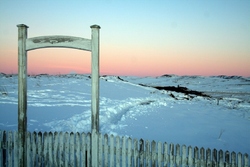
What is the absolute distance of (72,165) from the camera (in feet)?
16.7

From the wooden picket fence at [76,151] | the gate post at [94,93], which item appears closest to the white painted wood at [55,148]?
the wooden picket fence at [76,151]

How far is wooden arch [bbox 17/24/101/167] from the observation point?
4914 mm

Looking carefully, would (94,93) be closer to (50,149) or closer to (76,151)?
(76,151)

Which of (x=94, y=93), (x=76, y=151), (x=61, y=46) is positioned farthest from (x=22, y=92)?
(x=76, y=151)

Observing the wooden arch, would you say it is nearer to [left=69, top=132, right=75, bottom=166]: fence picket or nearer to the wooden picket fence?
the wooden picket fence

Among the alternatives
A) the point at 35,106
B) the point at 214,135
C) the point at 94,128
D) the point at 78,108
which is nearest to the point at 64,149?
the point at 94,128

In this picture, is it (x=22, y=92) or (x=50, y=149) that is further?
(x=22, y=92)

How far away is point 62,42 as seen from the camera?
198 inches

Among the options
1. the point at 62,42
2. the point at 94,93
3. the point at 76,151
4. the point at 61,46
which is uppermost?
the point at 62,42

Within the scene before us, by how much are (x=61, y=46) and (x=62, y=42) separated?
11 cm

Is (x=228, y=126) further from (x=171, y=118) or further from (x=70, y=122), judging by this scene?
(x=70, y=122)

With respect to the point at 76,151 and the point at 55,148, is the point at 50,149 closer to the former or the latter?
the point at 55,148

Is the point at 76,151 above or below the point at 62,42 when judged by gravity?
below

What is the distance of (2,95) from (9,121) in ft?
23.2
